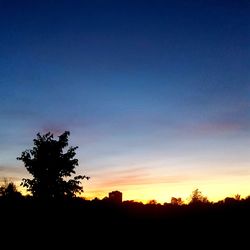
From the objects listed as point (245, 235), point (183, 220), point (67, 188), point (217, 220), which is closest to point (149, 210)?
point (183, 220)

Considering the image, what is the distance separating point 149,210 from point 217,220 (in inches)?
139

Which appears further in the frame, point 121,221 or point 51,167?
point 51,167

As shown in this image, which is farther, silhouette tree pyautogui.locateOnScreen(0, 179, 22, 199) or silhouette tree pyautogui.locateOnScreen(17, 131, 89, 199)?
silhouette tree pyautogui.locateOnScreen(17, 131, 89, 199)

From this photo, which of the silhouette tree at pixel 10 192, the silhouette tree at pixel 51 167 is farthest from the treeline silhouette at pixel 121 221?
the silhouette tree at pixel 51 167

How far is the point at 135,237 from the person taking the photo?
50.1 ft

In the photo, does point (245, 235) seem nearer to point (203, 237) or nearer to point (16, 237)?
point (203, 237)

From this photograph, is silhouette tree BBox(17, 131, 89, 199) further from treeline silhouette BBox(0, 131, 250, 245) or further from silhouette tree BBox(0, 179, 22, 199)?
treeline silhouette BBox(0, 131, 250, 245)

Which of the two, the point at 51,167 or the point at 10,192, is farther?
the point at 51,167

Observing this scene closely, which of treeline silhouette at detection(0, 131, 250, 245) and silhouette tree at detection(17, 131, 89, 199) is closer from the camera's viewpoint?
treeline silhouette at detection(0, 131, 250, 245)

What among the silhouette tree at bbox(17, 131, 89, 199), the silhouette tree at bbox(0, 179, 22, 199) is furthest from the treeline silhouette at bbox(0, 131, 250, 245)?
the silhouette tree at bbox(17, 131, 89, 199)

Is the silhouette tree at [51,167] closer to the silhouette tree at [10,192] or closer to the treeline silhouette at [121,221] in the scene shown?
the silhouette tree at [10,192]

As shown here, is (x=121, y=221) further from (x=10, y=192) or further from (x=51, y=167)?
(x=51, y=167)

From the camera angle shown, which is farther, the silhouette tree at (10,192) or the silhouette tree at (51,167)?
the silhouette tree at (51,167)

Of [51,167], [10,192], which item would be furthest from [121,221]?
[51,167]
